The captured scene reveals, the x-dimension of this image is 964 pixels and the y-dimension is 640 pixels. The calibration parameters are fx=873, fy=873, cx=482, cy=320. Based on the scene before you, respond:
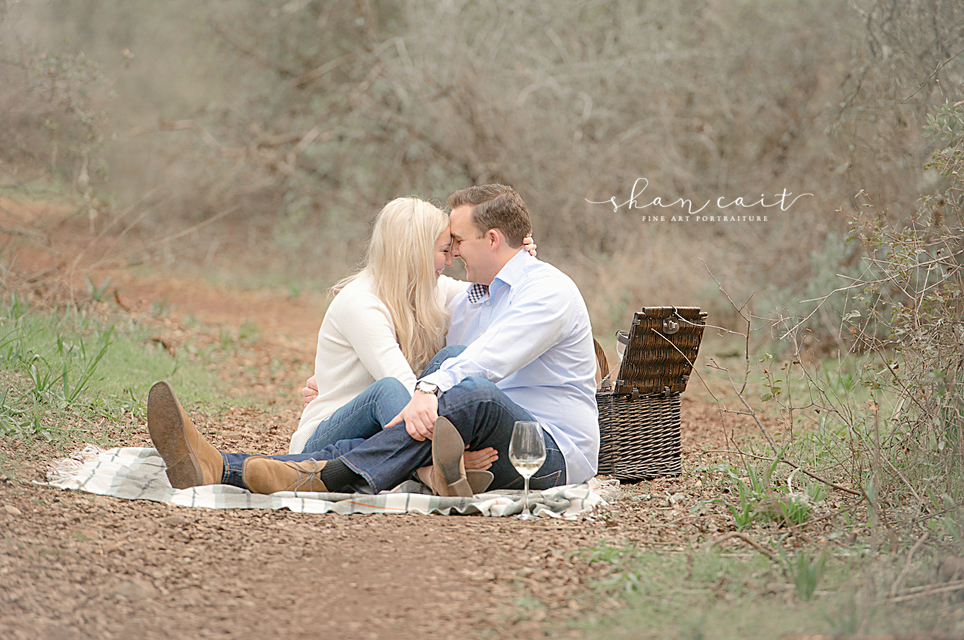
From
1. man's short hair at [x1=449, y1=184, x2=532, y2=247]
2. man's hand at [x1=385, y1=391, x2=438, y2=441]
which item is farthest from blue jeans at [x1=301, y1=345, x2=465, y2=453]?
man's short hair at [x1=449, y1=184, x2=532, y2=247]

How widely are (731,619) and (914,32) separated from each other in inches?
155

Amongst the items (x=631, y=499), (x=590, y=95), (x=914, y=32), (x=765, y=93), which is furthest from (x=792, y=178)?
(x=631, y=499)

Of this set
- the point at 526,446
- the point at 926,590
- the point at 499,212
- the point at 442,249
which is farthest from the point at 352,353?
the point at 926,590

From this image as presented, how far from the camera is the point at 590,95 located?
10.2 m

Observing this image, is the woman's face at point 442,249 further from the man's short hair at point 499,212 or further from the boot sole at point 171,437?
the boot sole at point 171,437

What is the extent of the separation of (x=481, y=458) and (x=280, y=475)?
77cm

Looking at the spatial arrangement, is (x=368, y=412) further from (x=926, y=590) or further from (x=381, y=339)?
(x=926, y=590)

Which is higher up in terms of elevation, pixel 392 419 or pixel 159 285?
pixel 159 285

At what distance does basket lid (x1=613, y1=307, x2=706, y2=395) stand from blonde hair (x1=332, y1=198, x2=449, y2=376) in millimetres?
876

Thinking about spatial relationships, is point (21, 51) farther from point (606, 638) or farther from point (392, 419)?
point (606, 638)

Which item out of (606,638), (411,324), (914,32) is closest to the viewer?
(606,638)

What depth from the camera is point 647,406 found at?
12.6 feet

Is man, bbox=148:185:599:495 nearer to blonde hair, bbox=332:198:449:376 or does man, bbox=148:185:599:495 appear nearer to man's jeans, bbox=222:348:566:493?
Result: man's jeans, bbox=222:348:566:493

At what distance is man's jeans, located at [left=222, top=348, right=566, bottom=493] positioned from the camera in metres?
3.19
